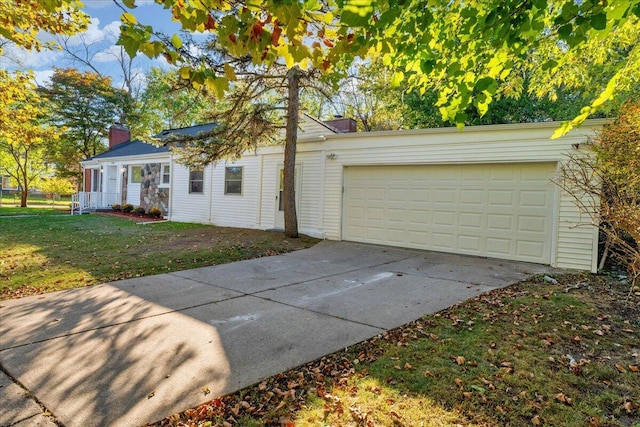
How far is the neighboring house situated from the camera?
7883 mm

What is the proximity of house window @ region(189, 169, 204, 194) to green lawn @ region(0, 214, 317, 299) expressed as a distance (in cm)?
195

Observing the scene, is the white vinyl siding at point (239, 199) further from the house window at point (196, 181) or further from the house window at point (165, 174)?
the house window at point (165, 174)

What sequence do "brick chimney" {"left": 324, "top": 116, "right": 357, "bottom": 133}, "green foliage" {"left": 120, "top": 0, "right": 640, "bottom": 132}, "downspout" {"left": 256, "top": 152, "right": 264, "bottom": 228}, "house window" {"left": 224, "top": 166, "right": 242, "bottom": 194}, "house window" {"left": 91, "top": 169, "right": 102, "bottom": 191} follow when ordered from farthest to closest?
"house window" {"left": 91, "top": 169, "right": 102, "bottom": 191} → "brick chimney" {"left": 324, "top": 116, "right": 357, "bottom": 133} → "house window" {"left": 224, "top": 166, "right": 242, "bottom": 194} → "downspout" {"left": 256, "top": 152, "right": 264, "bottom": 228} → "green foliage" {"left": 120, "top": 0, "right": 640, "bottom": 132}

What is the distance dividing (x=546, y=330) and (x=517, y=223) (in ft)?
15.0

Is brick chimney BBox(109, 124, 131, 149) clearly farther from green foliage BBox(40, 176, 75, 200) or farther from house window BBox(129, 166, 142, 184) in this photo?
house window BBox(129, 166, 142, 184)

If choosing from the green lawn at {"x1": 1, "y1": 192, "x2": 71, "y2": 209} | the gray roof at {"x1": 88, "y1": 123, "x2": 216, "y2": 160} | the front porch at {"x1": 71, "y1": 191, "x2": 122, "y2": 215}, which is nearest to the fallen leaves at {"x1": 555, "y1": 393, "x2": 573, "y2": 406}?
the gray roof at {"x1": 88, "y1": 123, "x2": 216, "y2": 160}

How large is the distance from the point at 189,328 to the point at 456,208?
681cm

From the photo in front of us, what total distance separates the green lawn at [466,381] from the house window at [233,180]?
32.5ft

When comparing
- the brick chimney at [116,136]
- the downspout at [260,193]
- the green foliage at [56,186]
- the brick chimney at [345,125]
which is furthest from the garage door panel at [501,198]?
the green foliage at [56,186]

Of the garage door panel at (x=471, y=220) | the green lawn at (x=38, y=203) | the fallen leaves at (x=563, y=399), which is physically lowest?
the fallen leaves at (x=563, y=399)

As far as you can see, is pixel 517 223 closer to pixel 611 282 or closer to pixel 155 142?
pixel 611 282

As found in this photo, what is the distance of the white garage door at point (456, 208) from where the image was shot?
812 centimetres

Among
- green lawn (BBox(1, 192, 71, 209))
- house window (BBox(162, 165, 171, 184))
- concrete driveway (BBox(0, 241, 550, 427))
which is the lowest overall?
concrete driveway (BBox(0, 241, 550, 427))

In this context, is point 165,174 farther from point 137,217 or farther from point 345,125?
point 345,125
